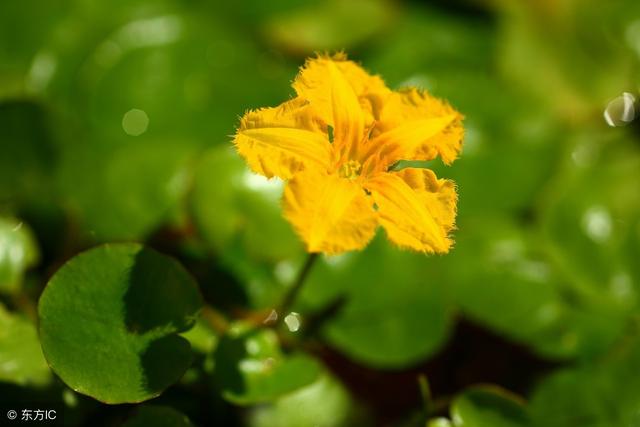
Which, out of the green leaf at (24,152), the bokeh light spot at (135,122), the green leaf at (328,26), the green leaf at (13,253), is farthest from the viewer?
the green leaf at (328,26)

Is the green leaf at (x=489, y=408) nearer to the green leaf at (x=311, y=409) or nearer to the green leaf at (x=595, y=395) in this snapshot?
the green leaf at (x=595, y=395)

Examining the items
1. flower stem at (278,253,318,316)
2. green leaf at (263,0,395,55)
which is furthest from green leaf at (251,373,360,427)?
green leaf at (263,0,395,55)

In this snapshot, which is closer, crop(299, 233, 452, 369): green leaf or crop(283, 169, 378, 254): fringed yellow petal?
crop(283, 169, 378, 254): fringed yellow petal

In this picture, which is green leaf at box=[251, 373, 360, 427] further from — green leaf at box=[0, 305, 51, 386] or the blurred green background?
green leaf at box=[0, 305, 51, 386]

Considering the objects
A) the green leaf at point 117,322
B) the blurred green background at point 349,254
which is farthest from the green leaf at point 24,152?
the green leaf at point 117,322

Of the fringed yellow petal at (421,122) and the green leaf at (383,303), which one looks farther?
the green leaf at (383,303)

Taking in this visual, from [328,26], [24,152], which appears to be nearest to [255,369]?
[24,152]

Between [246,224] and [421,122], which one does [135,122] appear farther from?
[421,122]

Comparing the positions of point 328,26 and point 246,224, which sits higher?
point 328,26
